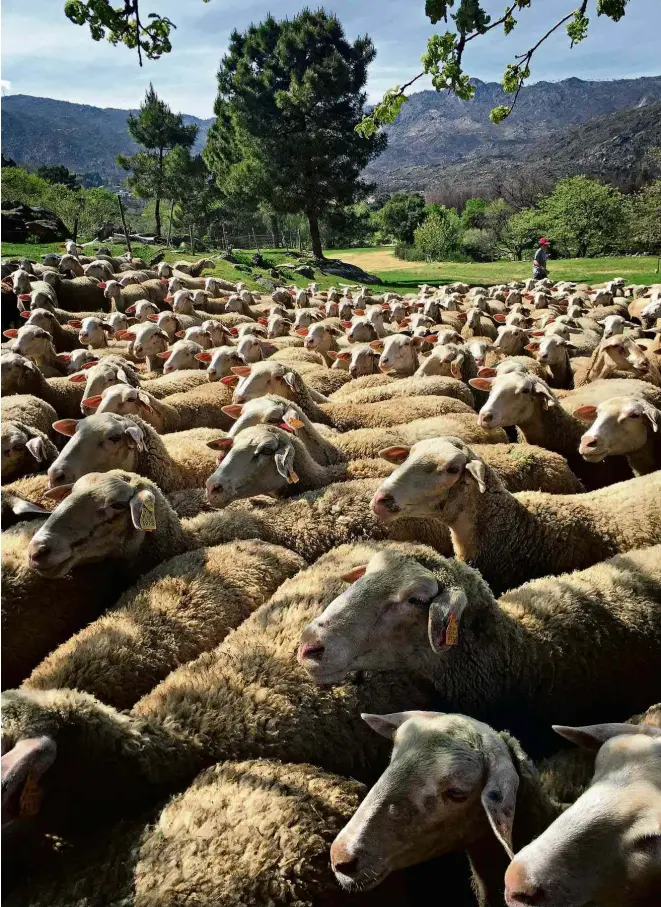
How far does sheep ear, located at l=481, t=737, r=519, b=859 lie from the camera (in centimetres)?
191

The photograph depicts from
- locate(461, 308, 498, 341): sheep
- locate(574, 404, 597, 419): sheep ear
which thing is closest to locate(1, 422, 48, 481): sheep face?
locate(574, 404, 597, 419): sheep ear

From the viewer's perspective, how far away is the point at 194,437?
6184mm

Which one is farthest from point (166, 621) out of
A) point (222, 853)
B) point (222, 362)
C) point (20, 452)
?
point (222, 362)

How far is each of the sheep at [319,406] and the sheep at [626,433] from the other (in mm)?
1847

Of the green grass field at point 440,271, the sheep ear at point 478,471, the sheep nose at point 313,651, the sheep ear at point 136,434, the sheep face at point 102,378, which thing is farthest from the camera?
the green grass field at point 440,271

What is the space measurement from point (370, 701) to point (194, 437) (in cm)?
392

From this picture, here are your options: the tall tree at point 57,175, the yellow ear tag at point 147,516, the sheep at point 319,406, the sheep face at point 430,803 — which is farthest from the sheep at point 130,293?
the tall tree at point 57,175

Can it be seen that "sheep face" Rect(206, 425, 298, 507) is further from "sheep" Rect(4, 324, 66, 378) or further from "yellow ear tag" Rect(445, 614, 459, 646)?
"sheep" Rect(4, 324, 66, 378)

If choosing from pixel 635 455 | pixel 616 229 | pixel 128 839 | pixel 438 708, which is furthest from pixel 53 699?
pixel 616 229

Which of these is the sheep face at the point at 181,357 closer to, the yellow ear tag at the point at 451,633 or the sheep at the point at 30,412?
the sheep at the point at 30,412

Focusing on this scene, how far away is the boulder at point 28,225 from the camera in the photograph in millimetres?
26203

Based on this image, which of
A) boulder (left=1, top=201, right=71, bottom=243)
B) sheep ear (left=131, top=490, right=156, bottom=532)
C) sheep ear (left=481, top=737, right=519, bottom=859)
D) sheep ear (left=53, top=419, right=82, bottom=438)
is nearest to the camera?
sheep ear (left=481, top=737, right=519, bottom=859)

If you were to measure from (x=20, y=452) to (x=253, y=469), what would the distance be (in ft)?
7.24

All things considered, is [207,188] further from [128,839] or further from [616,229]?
[128,839]
